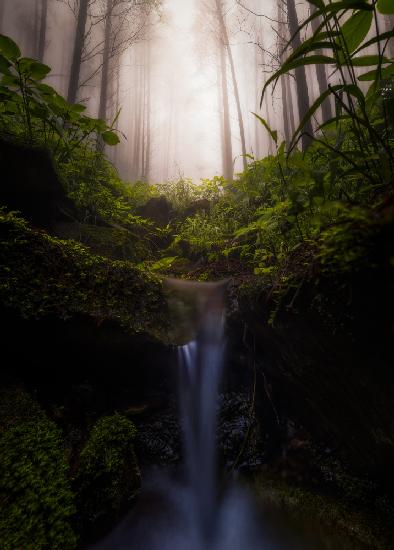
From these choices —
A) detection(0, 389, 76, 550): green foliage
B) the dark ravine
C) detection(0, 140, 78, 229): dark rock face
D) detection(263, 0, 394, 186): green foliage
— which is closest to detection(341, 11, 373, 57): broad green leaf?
detection(263, 0, 394, 186): green foliage

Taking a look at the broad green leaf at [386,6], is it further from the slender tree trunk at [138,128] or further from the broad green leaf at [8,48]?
the slender tree trunk at [138,128]

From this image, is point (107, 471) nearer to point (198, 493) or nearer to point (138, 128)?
point (198, 493)

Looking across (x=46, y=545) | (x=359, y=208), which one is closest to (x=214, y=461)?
(x=46, y=545)

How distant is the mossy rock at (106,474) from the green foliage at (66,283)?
101 centimetres

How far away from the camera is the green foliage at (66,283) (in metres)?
2.60

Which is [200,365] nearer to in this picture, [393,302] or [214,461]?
[214,461]

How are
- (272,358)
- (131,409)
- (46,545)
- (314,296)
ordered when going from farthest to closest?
(131,409) < (272,358) < (314,296) < (46,545)

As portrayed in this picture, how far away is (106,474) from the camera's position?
7.63 ft

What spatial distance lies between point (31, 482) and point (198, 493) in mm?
1651

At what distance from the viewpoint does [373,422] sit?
1.91 meters

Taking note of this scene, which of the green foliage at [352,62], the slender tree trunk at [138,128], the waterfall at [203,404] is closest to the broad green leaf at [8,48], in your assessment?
the green foliage at [352,62]

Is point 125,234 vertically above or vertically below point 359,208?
above

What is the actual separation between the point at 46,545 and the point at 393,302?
250 centimetres

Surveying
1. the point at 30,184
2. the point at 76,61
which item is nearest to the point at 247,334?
the point at 30,184
